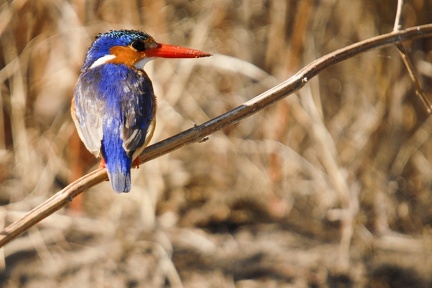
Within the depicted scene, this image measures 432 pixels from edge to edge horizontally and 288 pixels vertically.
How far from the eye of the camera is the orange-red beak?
2.69 metres

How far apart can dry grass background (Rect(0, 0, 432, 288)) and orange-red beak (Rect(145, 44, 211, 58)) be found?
1305mm

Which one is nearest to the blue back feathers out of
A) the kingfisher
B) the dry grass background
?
the kingfisher

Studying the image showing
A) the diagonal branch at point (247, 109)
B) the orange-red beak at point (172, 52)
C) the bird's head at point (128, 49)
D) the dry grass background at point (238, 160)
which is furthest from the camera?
the dry grass background at point (238, 160)

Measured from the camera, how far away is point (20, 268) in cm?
406

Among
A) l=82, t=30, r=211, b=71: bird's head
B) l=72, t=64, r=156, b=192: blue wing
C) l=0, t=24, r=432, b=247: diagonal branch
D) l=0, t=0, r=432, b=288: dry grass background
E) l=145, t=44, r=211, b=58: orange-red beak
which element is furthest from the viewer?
l=0, t=0, r=432, b=288: dry grass background

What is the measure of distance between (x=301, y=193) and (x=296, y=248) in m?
0.35

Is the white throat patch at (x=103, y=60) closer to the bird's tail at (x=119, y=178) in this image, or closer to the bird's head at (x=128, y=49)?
the bird's head at (x=128, y=49)

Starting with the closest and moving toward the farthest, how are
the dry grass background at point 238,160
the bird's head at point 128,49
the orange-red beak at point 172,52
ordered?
the orange-red beak at point 172,52 < the bird's head at point 128,49 < the dry grass background at point 238,160

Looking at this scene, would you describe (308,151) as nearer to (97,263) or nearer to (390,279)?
(390,279)

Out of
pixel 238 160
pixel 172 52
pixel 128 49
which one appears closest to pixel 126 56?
pixel 128 49

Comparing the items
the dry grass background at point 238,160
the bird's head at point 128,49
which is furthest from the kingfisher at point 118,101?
the dry grass background at point 238,160

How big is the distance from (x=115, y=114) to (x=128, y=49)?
1.29 feet

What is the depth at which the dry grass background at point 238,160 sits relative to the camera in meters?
4.18

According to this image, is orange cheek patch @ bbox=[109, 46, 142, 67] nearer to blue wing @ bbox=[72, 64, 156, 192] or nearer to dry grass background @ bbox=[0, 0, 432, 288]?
blue wing @ bbox=[72, 64, 156, 192]
